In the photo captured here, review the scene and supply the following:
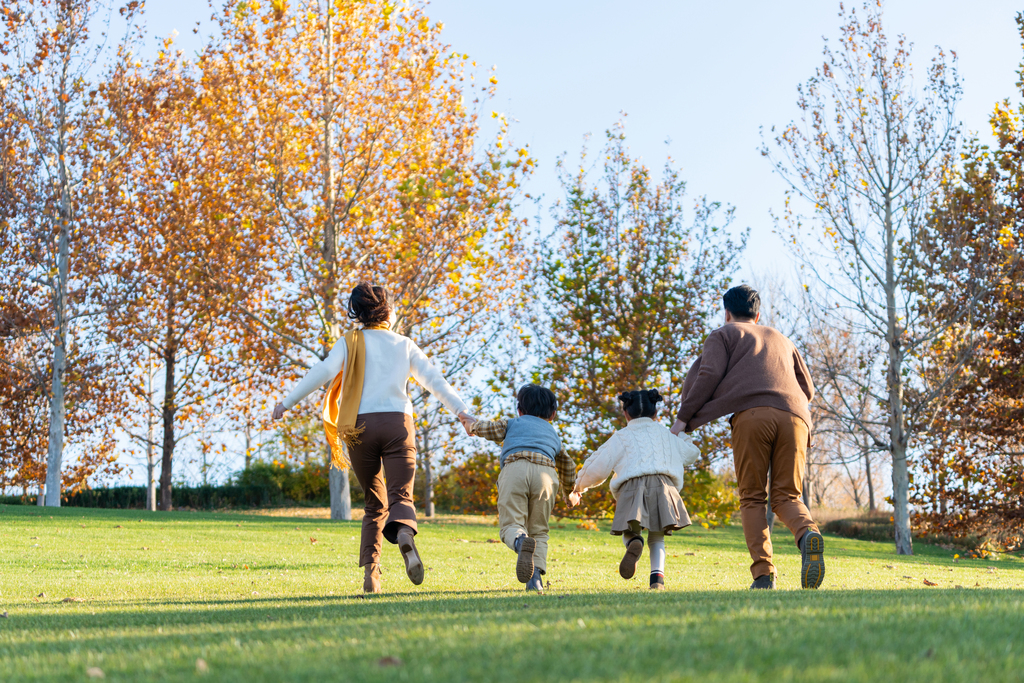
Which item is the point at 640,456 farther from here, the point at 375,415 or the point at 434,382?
the point at 375,415

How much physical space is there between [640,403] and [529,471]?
41.2 inches

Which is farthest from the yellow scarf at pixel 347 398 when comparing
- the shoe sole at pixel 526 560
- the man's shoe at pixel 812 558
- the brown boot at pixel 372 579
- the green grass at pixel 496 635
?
the man's shoe at pixel 812 558

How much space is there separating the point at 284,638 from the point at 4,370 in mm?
23649

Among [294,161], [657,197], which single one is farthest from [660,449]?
[657,197]

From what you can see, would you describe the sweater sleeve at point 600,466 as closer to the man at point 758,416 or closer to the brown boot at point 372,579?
the man at point 758,416

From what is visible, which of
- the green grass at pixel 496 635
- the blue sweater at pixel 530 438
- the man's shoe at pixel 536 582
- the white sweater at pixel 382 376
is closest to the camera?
the green grass at pixel 496 635

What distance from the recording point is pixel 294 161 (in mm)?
16984

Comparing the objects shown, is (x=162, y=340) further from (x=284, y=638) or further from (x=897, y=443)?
(x=284, y=638)

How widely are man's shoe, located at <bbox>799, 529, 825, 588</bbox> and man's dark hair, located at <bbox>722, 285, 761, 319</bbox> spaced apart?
1.68 metres

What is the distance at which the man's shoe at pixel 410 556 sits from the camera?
5.31 metres

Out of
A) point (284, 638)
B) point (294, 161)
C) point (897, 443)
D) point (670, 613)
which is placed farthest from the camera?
point (897, 443)

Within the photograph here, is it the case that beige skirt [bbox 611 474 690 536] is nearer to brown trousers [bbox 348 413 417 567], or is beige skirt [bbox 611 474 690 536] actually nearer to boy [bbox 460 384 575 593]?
boy [bbox 460 384 575 593]

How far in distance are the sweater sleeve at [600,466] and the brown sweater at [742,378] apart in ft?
2.30

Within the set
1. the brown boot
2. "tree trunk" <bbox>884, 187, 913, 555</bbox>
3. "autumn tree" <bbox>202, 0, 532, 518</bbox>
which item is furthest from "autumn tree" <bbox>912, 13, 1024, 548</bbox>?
the brown boot
